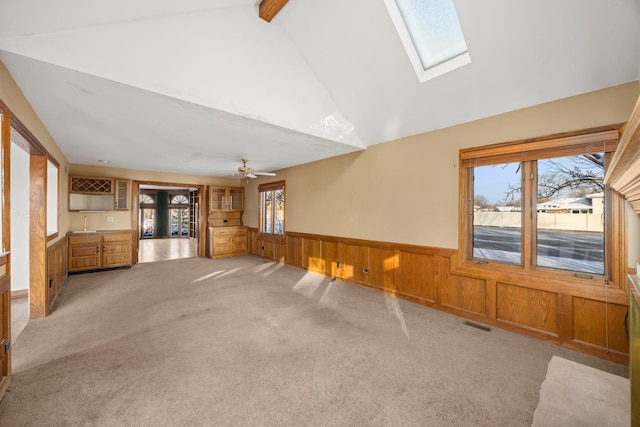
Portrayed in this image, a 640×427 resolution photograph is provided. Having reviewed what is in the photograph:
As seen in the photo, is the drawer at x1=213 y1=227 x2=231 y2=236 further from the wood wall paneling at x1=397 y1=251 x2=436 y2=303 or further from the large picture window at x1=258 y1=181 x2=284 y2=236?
the wood wall paneling at x1=397 y1=251 x2=436 y2=303

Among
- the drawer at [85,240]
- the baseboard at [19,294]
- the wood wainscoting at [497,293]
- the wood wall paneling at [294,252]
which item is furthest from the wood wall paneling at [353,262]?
the drawer at [85,240]

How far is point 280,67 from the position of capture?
321 cm

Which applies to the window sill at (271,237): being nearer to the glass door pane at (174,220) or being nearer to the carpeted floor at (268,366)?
the carpeted floor at (268,366)

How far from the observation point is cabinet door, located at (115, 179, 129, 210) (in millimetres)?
Answer: 6430

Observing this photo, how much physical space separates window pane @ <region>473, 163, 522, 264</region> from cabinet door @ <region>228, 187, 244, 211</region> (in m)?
6.82

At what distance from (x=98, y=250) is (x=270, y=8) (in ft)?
19.7

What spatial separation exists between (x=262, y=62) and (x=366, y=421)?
3527mm

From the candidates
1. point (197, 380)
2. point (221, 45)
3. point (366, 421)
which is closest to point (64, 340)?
point (197, 380)

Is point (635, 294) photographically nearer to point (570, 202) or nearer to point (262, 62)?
point (570, 202)

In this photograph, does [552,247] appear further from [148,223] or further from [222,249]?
[148,223]

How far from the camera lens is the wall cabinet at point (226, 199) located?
26.0 ft

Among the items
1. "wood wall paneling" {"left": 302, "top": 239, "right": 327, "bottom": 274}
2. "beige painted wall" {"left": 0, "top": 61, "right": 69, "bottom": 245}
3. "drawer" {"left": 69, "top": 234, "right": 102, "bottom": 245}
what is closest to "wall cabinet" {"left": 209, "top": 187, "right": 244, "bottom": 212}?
"drawer" {"left": 69, "top": 234, "right": 102, "bottom": 245}

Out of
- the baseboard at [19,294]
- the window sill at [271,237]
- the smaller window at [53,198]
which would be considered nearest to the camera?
the baseboard at [19,294]

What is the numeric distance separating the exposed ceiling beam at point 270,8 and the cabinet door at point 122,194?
5.76 m
